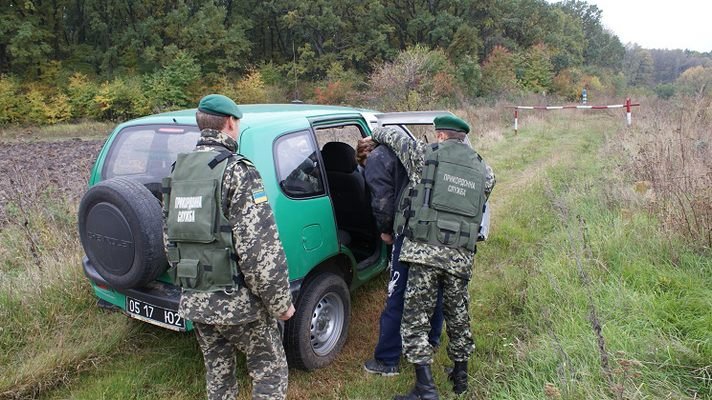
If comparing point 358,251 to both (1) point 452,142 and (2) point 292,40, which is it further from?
(2) point 292,40

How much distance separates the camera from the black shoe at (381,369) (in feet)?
10.5

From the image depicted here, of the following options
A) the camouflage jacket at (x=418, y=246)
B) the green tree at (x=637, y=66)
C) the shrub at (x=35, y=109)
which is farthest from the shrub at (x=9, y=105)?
the green tree at (x=637, y=66)

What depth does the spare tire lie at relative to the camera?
2.53 meters

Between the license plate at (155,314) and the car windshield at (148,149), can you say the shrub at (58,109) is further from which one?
the license plate at (155,314)

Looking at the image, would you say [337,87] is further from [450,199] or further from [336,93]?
[450,199]

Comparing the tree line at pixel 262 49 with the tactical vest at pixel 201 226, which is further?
the tree line at pixel 262 49

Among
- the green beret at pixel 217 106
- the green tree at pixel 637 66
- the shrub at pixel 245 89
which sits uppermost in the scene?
the green tree at pixel 637 66

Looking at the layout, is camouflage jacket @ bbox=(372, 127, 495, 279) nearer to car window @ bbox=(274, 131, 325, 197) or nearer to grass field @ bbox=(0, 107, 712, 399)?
car window @ bbox=(274, 131, 325, 197)

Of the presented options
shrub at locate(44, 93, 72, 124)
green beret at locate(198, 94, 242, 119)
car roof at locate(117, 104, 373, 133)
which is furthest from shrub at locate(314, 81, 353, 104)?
green beret at locate(198, 94, 242, 119)

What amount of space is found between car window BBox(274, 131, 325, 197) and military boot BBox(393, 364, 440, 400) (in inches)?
54.7

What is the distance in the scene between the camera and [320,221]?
3.13 m

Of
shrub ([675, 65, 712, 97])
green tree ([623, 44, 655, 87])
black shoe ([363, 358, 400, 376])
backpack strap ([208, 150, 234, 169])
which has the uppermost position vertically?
green tree ([623, 44, 655, 87])

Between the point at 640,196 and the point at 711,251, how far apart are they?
161cm

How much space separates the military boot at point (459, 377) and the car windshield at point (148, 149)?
2331mm
